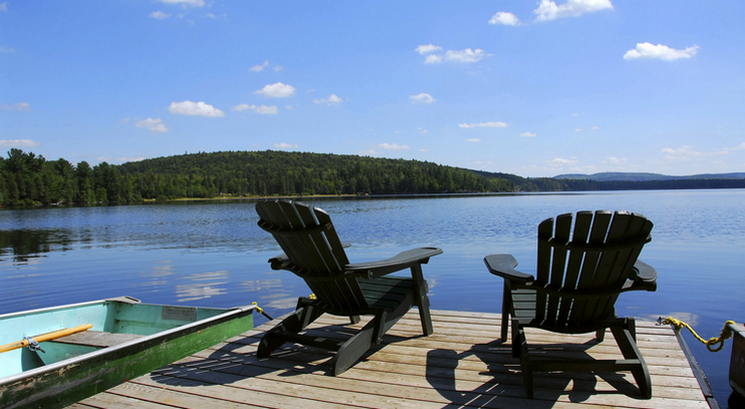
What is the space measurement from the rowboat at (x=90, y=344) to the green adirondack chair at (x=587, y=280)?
2359mm

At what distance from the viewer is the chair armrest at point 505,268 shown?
8.04 feet

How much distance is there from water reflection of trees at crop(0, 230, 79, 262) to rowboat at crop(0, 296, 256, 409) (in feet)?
39.3

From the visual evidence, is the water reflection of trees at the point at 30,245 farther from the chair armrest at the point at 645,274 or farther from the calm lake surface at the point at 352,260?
the chair armrest at the point at 645,274

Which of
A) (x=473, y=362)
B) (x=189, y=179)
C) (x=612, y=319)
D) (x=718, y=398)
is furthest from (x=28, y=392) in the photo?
(x=189, y=179)

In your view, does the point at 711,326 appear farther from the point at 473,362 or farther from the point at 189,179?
the point at 189,179

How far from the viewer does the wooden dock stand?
2260 mm

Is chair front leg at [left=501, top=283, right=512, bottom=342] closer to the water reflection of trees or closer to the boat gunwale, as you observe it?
the boat gunwale

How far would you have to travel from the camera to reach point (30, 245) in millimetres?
17109

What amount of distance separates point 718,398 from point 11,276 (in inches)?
541

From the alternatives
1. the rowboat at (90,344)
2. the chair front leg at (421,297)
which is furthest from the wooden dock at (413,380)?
the rowboat at (90,344)

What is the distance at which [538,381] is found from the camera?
2.50m

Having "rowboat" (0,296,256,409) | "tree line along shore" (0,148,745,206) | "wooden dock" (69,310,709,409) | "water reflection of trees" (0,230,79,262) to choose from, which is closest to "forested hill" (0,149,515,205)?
"tree line along shore" (0,148,745,206)

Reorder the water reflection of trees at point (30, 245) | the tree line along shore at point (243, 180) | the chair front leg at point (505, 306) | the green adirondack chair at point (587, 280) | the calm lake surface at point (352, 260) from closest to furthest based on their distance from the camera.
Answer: the green adirondack chair at point (587, 280) < the chair front leg at point (505, 306) < the calm lake surface at point (352, 260) < the water reflection of trees at point (30, 245) < the tree line along shore at point (243, 180)

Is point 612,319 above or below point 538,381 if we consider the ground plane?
above
